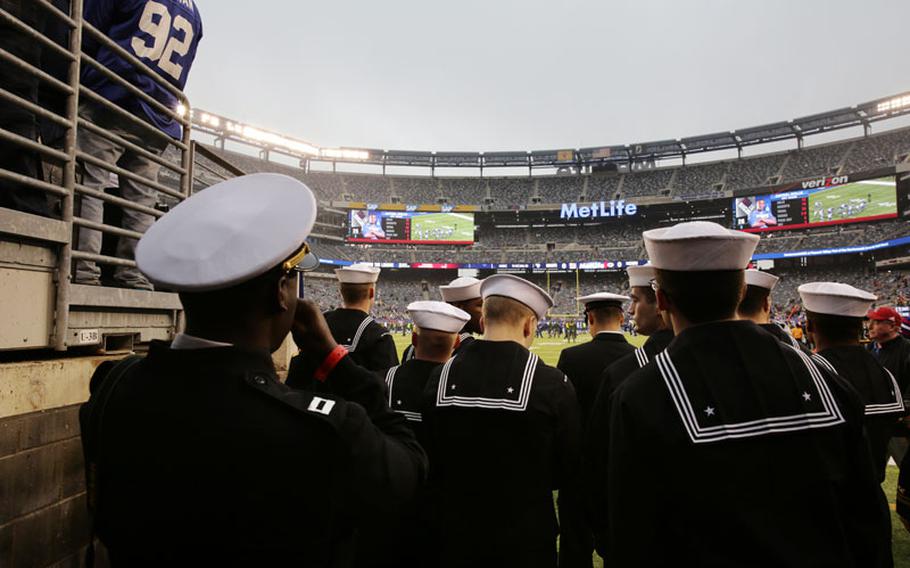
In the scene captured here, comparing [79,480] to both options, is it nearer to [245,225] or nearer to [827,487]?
[245,225]

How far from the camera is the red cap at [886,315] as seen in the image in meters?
5.34

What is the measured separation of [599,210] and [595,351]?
5425 centimetres

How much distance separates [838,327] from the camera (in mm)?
3627

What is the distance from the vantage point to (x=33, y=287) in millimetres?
2500

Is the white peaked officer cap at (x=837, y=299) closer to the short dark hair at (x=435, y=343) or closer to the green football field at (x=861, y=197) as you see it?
the short dark hair at (x=435, y=343)

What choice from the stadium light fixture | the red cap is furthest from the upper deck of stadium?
the red cap

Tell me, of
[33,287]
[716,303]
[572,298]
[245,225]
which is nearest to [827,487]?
[716,303]

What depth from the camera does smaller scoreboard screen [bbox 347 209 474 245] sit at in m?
55.9

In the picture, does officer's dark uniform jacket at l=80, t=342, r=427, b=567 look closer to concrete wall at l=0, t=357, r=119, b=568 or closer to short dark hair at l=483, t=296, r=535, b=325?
concrete wall at l=0, t=357, r=119, b=568

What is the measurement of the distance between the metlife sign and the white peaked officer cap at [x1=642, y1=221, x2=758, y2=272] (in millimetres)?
56117

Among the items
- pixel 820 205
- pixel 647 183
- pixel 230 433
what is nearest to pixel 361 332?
pixel 230 433

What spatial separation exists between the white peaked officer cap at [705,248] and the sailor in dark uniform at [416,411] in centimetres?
162

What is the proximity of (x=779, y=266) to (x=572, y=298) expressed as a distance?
20088 mm

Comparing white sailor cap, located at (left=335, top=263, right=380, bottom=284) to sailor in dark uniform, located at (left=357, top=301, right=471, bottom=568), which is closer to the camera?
sailor in dark uniform, located at (left=357, top=301, right=471, bottom=568)
